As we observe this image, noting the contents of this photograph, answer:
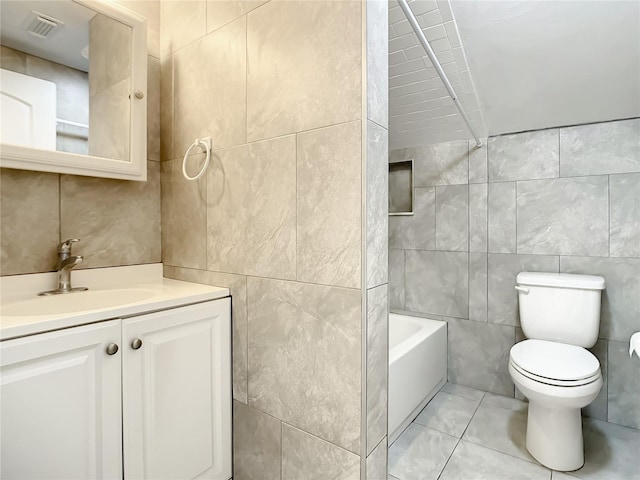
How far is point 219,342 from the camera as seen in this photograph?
130cm

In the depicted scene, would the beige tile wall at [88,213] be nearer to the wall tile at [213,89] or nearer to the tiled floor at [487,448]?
the wall tile at [213,89]

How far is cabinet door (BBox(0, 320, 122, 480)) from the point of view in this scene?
32.1 inches

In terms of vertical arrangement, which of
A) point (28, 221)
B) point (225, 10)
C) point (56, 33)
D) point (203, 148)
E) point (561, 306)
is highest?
point (225, 10)

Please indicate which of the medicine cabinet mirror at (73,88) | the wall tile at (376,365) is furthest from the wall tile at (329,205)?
the medicine cabinet mirror at (73,88)

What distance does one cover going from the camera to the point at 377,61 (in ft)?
3.31

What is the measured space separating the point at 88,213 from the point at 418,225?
2.16m

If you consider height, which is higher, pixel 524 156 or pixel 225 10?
pixel 225 10

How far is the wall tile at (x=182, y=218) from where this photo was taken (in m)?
1.48

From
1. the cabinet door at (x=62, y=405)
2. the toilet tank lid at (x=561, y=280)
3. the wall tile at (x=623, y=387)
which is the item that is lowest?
the wall tile at (x=623, y=387)

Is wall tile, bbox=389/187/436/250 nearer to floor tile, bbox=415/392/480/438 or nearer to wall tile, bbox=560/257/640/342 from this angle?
wall tile, bbox=560/257/640/342

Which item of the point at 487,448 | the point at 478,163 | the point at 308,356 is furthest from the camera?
the point at 478,163

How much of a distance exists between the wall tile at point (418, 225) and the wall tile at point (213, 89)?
5.76 ft

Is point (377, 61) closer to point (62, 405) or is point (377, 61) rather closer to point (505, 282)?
point (62, 405)

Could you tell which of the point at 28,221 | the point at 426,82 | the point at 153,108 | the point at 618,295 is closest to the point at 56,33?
the point at 153,108
